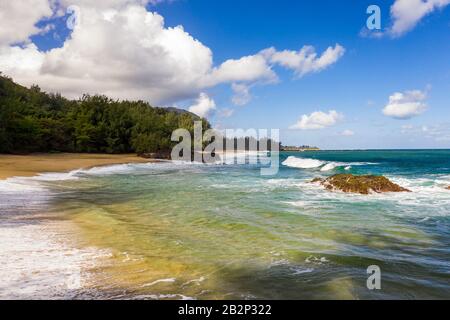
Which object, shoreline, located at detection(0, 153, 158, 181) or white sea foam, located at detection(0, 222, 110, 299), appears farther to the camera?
shoreline, located at detection(0, 153, 158, 181)

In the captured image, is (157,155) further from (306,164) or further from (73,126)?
(306,164)

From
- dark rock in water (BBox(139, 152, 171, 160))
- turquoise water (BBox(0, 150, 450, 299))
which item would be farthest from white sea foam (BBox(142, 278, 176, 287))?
dark rock in water (BBox(139, 152, 171, 160))

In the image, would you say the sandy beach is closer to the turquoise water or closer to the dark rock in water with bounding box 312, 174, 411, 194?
the turquoise water

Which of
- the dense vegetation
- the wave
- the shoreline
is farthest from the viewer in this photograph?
the wave

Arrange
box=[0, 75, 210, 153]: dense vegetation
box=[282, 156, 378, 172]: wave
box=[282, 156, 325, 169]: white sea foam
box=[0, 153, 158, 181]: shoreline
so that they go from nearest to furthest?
1. box=[0, 153, 158, 181]: shoreline
2. box=[0, 75, 210, 153]: dense vegetation
3. box=[282, 156, 378, 172]: wave
4. box=[282, 156, 325, 169]: white sea foam

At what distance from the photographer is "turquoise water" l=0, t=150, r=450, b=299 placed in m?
5.80

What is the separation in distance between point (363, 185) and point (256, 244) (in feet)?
40.2

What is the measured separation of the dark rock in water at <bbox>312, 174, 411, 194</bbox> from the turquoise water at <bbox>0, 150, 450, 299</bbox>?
7.22 feet

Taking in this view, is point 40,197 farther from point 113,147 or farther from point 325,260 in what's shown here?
point 113,147

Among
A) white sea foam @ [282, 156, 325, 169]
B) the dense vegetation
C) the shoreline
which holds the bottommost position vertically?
white sea foam @ [282, 156, 325, 169]

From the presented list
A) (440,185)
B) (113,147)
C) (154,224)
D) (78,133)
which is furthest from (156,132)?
(154,224)

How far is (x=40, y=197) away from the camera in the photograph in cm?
1412

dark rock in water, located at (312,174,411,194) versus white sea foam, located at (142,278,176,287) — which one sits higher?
dark rock in water, located at (312,174,411,194)
